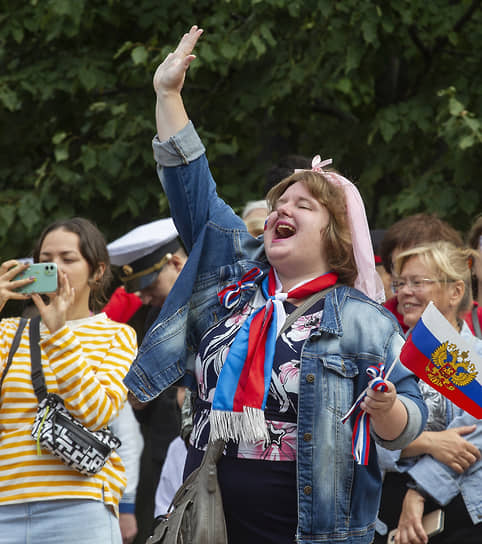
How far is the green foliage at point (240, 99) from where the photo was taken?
18.8ft

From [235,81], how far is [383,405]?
457 centimetres

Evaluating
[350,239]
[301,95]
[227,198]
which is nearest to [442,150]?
[301,95]

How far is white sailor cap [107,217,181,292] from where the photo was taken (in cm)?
514

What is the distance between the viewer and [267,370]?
248 cm

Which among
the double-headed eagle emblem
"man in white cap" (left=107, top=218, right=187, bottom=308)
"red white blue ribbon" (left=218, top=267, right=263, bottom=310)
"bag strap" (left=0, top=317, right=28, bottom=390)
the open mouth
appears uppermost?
the open mouth

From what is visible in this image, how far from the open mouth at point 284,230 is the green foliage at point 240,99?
2.86m

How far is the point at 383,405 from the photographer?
227cm

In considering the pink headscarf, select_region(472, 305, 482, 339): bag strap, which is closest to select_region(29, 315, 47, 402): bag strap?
the pink headscarf

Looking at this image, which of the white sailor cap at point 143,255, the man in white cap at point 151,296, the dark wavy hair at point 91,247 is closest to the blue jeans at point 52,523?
the dark wavy hair at point 91,247

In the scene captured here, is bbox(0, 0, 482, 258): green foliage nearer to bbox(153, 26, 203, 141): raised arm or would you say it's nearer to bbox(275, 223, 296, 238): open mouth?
bbox(275, 223, 296, 238): open mouth

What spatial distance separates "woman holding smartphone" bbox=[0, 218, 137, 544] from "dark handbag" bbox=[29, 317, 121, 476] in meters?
0.03

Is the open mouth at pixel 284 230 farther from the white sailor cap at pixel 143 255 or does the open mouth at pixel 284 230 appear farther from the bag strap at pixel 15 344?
the white sailor cap at pixel 143 255

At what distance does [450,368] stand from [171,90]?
48.6 inches

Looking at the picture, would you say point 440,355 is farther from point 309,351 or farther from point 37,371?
point 37,371
